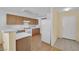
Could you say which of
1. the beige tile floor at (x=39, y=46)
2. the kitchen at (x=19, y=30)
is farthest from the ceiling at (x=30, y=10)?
the beige tile floor at (x=39, y=46)

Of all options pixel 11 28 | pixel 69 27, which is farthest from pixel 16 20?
pixel 69 27

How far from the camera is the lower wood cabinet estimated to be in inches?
62.1

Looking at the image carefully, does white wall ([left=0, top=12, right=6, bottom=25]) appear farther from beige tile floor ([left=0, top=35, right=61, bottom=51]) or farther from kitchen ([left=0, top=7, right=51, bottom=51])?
beige tile floor ([left=0, top=35, right=61, bottom=51])

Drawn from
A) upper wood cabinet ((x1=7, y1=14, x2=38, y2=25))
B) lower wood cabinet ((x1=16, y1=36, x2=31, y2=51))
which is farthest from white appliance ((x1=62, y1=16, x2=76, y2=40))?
lower wood cabinet ((x1=16, y1=36, x2=31, y2=51))

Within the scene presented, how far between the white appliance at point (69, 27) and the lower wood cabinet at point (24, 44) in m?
0.61

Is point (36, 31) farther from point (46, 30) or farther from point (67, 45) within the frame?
point (67, 45)

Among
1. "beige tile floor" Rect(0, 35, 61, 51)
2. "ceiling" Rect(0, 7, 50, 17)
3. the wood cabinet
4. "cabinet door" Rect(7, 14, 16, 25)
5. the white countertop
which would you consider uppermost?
"ceiling" Rect(0, 7, 50, 17)

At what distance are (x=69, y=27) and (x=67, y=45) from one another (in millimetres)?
304

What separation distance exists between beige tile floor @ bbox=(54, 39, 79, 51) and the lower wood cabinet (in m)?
0.46

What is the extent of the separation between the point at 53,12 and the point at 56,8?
0.26 feet

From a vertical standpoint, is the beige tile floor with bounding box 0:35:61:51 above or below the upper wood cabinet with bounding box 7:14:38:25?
below

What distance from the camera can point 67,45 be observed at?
1542 mm
